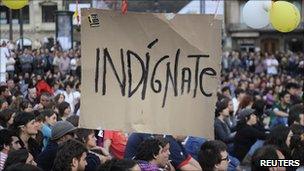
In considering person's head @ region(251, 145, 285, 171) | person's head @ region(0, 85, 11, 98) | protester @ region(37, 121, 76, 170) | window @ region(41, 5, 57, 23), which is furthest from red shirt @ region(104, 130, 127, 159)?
window @ region(41, 5, 57, 23)

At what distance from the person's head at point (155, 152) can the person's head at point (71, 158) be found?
53 centimetres

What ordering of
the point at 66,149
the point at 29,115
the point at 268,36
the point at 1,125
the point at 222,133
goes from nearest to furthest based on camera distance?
the point at 66,149 < the point at 29,115 < the point at 1,125 < the point at 222,133 < the point at 268,36

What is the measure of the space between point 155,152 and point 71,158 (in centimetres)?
71

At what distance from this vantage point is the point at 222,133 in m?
8.04

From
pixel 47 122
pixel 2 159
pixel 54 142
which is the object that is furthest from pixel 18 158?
pixel 47 122

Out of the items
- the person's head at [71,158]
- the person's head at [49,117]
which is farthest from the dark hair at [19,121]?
the person's head at [71,158]

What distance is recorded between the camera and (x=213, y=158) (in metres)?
5.26

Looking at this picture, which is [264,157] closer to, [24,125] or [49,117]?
[24,125]

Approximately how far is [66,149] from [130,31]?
1.01 metres

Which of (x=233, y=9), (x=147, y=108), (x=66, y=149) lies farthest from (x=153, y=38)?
(x=233, y=9)

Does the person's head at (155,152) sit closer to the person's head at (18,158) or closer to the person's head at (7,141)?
the person's head at (18,158)

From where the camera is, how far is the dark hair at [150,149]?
16.9 ft

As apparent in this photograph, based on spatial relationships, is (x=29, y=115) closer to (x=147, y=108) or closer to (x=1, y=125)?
(x=1, y=125)

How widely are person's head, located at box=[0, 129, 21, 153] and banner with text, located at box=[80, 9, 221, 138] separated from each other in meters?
1.14
